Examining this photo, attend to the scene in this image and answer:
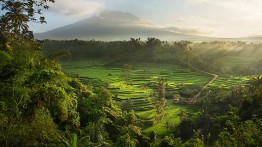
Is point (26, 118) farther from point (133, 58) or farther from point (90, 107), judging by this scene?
point (133, 58)

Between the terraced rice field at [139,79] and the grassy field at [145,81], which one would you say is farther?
the terraced rice field at [139,79]

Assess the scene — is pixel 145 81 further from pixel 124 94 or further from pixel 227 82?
pixel 227 82

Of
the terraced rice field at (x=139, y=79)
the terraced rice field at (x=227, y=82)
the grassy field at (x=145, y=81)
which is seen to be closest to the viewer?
the grassy field at (x=145, y=81)

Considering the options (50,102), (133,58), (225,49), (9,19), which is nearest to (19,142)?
(50,102)

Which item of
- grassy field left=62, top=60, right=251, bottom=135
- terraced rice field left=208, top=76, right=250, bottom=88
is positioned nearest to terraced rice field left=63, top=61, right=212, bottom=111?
grassy field left=62, top=60, right=251, bottom=135

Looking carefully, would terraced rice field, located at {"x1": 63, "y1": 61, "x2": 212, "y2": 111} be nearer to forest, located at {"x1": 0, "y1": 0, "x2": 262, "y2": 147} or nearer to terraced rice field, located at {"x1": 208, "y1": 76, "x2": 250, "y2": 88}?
forest, located at {"x1": 0, "y1": 0, "x2": 262, "y2": 147}

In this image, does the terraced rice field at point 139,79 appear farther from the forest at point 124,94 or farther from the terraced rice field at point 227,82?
the terraced rice field at point 227,82

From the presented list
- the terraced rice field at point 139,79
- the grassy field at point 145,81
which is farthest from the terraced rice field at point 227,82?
the terraced rice field at point 139,79
